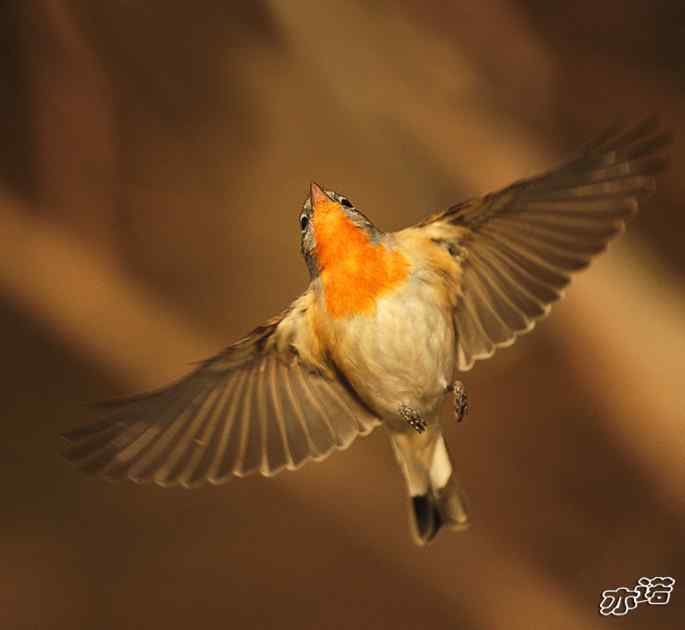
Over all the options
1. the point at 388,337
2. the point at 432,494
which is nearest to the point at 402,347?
the point at 388,337

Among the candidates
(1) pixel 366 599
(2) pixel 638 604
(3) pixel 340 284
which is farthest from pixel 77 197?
(2) pixel 638 604

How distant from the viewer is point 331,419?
3.83ft

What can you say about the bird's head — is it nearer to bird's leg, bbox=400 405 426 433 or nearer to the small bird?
the small bird

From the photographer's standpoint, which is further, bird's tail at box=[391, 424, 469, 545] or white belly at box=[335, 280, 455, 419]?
bird's tail at box=[391, 424, 469, 545]

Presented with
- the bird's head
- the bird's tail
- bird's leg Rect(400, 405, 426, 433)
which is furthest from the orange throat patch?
the bird's tail

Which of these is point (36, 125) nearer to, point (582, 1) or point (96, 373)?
point (96, 373)

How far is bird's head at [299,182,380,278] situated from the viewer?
984 millimetres

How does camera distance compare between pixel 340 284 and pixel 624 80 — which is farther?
pixel 624 80

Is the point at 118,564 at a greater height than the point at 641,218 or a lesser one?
lesser

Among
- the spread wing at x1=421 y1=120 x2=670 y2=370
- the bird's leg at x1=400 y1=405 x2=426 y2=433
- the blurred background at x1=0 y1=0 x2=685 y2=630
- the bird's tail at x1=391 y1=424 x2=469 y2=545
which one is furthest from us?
the blurred background at x1=0 y1=0 x2=685 y2=630

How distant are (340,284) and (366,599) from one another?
764mm

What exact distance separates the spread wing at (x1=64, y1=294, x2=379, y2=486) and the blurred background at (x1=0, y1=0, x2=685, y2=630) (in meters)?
0.31

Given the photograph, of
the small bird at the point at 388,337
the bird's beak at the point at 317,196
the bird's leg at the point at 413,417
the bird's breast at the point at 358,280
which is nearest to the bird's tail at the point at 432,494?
the small bird at the point at 388,337

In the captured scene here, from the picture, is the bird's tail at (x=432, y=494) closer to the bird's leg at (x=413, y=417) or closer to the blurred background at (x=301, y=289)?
the bird's leg at (x=413, y=417)
